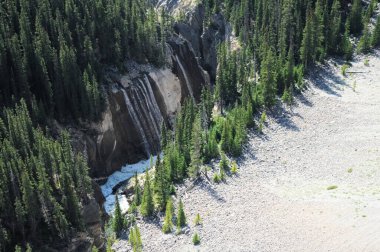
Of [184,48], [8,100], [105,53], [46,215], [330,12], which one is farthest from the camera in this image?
[184,48]

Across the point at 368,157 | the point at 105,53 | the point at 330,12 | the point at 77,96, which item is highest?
the point at 330,12

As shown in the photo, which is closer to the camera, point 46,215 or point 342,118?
point 46,215

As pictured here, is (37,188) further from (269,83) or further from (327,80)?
(327,80)

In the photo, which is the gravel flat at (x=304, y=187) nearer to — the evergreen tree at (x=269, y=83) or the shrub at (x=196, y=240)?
the shrub at (x=196, y=240)

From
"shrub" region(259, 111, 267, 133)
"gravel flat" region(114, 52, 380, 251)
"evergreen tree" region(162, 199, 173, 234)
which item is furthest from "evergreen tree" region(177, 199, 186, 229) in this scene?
"shrub" region(259, 111, 267, 133)

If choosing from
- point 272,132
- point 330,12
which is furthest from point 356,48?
point 272,132

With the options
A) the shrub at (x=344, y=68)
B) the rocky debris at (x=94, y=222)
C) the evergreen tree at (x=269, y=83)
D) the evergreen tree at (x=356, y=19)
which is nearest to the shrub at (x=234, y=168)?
the evergreen tree at (x=269, y=83)

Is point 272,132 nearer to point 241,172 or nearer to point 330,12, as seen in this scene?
point 241,172
